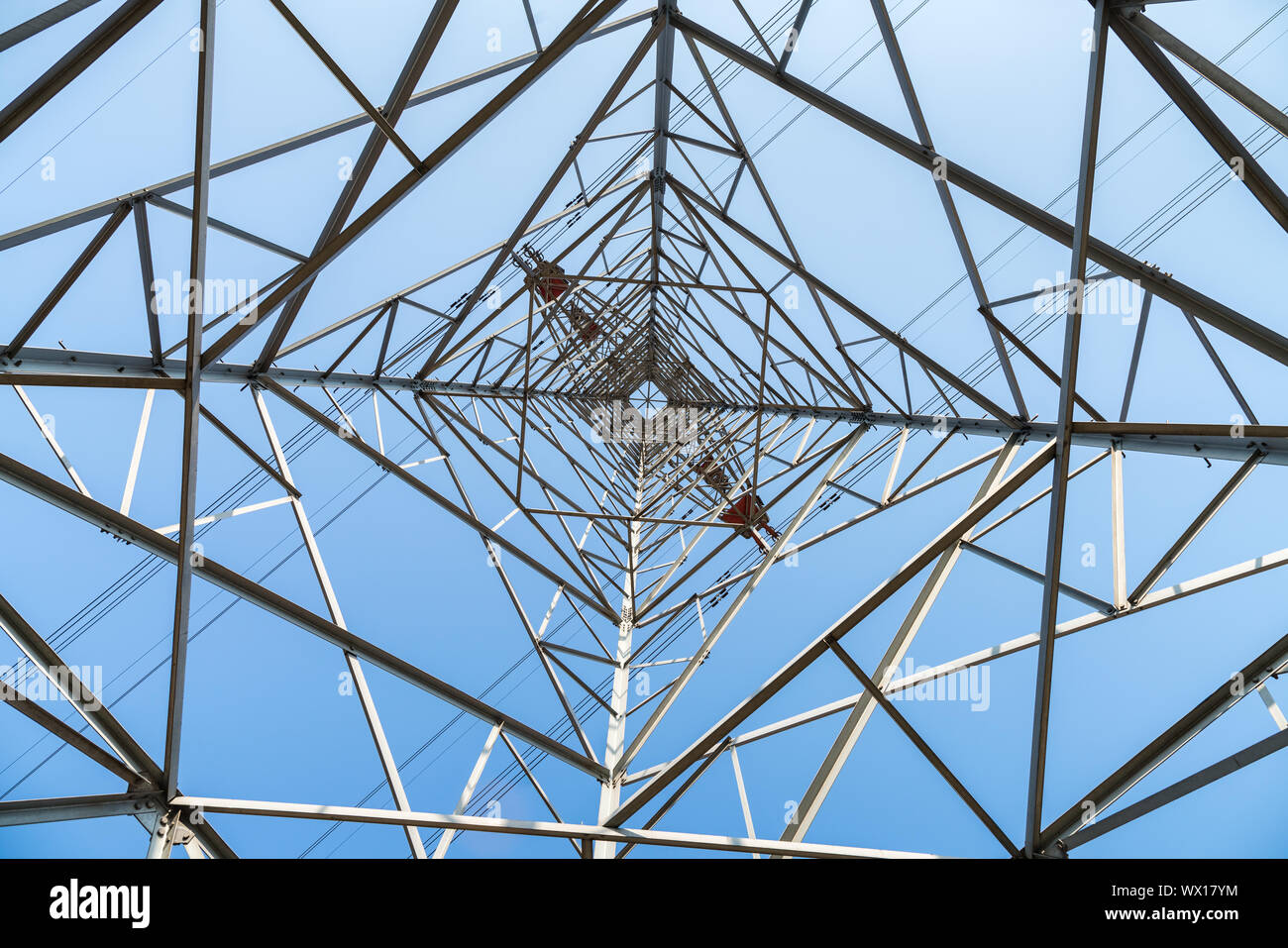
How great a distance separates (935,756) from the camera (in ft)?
22.6

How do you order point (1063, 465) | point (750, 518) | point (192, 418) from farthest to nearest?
point (750, 518) < point (1063, 465) < point (192, 418)

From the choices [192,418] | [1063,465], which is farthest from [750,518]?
[192,418]

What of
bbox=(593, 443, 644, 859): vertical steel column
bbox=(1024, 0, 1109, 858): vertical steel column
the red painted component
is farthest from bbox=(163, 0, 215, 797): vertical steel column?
the red painted component

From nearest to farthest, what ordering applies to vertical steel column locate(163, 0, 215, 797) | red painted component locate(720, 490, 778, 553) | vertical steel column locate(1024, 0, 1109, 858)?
vertical steel column locate(163, 0, 215, 797)
vertical steel column locate(1024, 0, 1109, 858)
red painted component locate(720, 490, 778, 553)

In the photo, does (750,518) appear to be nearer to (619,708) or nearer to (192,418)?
(619,708)

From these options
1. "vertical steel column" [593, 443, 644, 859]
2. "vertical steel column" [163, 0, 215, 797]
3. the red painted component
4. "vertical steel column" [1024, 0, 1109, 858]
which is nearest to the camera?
"vertical steel column" [163, 0, 215, 797]

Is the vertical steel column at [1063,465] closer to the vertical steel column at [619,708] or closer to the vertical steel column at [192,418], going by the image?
the vertical steel column at [619,708]

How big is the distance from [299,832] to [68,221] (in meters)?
7.69

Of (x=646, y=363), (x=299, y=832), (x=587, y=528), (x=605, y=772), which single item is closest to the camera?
(x=299, y=832)

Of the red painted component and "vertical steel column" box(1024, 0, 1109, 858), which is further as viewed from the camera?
the red painted component

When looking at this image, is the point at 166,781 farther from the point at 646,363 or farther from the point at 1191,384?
the point at 646,363

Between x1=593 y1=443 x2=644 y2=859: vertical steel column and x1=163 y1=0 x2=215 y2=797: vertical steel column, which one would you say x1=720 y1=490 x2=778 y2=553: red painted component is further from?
x1=163 y1=0 x2=215 y2=797: vertical steel column

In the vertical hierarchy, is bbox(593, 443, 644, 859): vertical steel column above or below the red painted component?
below
